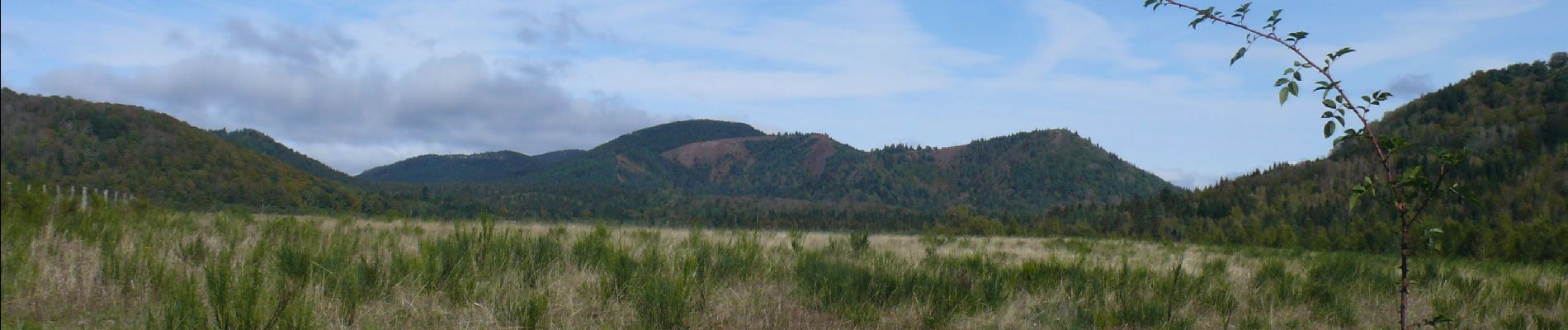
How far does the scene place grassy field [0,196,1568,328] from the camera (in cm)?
512

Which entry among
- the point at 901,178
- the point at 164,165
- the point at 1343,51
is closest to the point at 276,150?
the point at 164,165

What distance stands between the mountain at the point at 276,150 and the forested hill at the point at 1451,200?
86.8 m

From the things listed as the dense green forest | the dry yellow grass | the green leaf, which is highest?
the dense green forest

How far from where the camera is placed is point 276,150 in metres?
121

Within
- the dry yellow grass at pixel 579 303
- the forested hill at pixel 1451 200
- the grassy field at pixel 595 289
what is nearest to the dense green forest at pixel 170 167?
the grassy field at pixel 595 289

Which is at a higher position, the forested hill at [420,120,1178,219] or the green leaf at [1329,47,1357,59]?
the forested hill at [420,120,1178,219]

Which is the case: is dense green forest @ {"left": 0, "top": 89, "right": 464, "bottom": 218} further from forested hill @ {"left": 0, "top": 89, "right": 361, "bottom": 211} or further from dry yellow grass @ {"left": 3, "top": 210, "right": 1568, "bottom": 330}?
dry yellow grass @ {"left": 3, "top": 210, "right": 1568, "bottom": 330}

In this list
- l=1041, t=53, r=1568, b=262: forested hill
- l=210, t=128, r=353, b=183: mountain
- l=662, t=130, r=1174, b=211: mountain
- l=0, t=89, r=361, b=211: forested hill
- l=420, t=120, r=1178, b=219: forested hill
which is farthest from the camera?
l=662, t=130, r=1174, b=211: mountain

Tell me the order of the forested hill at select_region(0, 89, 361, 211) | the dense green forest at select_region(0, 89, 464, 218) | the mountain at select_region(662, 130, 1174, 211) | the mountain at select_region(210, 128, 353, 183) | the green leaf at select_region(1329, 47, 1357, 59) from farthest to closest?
the mountain at select_region(662, 130, 1174, 211), the mountain at select_region(210, 128, 353, 183), the forested hill at select_region(0, 89, 361, 211), the dense green forest at select_region(0, 89, 464, 218), the green leaf at select_region(1329, 47, 1357, 59)

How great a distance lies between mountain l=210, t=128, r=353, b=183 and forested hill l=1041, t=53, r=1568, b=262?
86.8m

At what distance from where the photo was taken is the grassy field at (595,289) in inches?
202

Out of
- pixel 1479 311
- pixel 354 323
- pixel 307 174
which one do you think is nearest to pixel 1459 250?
pixel 1479 311

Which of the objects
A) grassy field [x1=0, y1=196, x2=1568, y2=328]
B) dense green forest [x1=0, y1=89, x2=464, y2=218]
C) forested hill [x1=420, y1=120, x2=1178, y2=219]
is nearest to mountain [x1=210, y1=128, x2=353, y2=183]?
forested hill [x1=420, y1=120, x2=1178, y2=219]

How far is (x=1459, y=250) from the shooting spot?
27.3m
